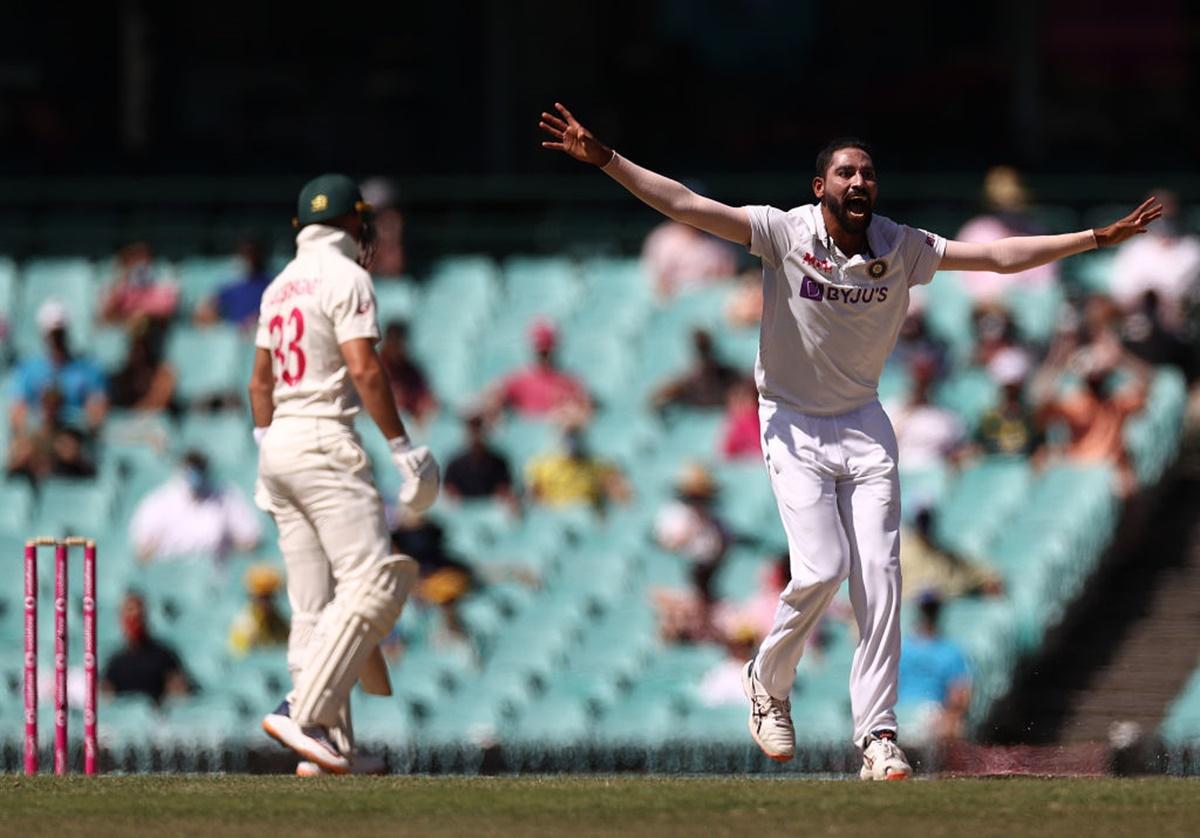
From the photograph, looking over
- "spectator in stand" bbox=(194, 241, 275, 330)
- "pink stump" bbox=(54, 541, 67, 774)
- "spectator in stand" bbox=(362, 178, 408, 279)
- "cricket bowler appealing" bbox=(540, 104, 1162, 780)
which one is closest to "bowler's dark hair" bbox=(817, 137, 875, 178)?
"cricket bowler appealing" bbox=(540, 104, 1162, 780)

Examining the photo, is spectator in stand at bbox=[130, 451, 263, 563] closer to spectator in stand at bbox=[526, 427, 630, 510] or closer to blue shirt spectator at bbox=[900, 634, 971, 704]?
spectator in stand at bbox=[526, 427, 630, 510]

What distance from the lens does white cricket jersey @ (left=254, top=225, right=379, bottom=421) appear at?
8.32 meters

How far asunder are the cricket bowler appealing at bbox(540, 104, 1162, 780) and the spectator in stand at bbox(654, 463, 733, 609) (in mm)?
5761

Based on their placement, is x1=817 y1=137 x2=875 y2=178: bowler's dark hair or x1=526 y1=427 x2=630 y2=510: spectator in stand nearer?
x1=817 y1=137 x2=875 y2=178: bowler's dark hair

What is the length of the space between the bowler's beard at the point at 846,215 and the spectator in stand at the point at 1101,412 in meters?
6.36

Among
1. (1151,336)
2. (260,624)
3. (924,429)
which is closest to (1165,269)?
(1151,336)


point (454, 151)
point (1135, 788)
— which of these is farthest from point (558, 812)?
point (454, 151)

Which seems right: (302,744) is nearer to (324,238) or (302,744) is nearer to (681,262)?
(324,238)

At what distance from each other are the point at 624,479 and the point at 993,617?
2841mm

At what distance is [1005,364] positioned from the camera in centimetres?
1460

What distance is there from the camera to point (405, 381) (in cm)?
1564

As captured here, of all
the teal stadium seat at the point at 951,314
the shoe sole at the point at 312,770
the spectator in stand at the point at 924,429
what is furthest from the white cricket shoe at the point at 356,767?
the teal stadium seat at the point at 951,314

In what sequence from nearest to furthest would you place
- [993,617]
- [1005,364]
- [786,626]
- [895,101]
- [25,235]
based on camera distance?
1. [786,626]
2. [993,617]
3. [1005,364]
4. [25,235]
5. [895,101]

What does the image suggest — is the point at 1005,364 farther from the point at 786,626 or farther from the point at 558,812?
the point at 558,812
